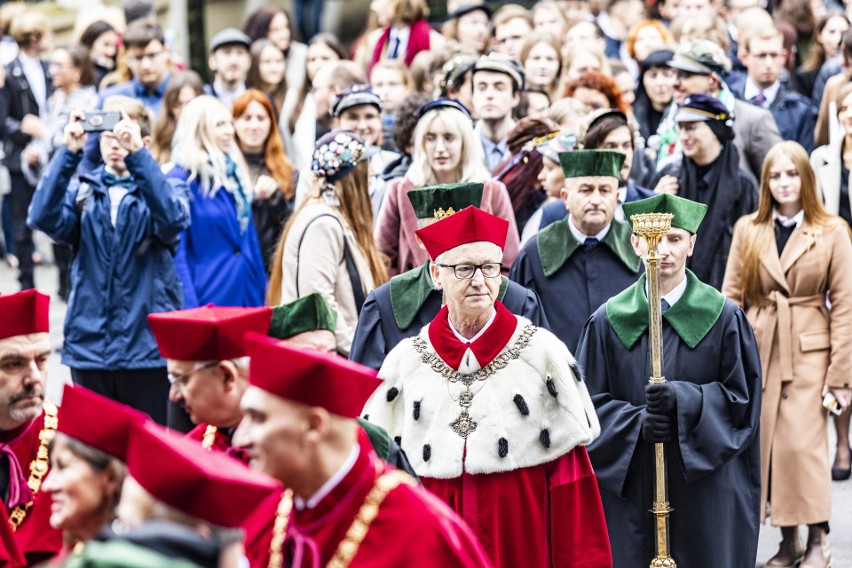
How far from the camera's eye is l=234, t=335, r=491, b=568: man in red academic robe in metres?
4.43

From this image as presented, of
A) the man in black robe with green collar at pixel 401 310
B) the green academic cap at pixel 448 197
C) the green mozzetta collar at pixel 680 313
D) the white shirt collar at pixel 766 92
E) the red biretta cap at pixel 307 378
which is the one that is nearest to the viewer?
the red biretta cap at pixel 307 378

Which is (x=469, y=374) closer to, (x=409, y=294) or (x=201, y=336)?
(x=409, y=294)

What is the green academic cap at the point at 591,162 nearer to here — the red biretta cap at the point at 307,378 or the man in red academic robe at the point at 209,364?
the man in red academic robe at the point at 209,364

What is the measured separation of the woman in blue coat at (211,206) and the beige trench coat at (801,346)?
11.1 ft

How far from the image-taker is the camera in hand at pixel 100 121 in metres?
8.97

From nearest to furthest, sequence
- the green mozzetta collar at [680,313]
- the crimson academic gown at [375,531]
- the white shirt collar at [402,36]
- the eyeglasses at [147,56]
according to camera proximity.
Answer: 1. the crimson academic gown at [375,531]
2. the green mozzetta collar at [680,313]
3. the eyeglasses at [147,56]
4. the white shirt collar at [402,36]

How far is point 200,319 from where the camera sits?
5469mm

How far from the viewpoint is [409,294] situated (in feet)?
25.4

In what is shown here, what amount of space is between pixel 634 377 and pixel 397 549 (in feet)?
10.4

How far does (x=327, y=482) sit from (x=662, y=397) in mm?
3091

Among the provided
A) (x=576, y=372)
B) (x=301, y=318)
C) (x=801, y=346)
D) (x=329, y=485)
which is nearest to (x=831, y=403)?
(x=801, y=346)

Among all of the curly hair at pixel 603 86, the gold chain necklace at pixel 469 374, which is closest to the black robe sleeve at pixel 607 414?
the gold chain necklace at pixel 469 374

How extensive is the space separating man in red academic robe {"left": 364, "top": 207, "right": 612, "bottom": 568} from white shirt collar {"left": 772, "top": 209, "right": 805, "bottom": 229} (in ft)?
9.63

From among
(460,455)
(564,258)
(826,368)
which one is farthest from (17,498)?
(826,368)
